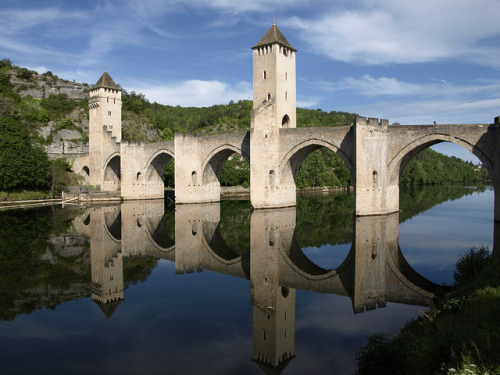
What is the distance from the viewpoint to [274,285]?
1047 centimetres

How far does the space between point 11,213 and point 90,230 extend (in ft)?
32.9

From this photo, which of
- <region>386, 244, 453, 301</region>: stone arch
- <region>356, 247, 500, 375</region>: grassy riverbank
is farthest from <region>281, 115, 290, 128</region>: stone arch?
<region>356, 247, 500, 375</region>: grassy riverbank

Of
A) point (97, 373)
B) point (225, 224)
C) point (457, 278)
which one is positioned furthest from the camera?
point (225, 224)

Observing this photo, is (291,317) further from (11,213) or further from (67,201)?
(67,201)

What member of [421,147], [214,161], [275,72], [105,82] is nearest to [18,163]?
[105,82]

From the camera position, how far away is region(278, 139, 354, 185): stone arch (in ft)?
79.6

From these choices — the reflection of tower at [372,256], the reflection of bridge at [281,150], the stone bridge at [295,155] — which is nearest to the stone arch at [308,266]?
the reflection of tower at [372,256]

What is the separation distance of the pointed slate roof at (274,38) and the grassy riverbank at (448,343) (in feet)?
75.0

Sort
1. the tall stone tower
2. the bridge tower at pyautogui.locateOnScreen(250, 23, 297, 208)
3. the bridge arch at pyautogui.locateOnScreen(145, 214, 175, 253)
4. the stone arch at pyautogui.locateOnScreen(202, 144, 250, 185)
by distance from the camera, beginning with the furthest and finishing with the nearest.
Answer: the stone arch at pyautogui.locateOnScreen(202, 144, 250, 185)
the tall stone tower
the bridge tower at pyautogui.locateOnScreen(250, 23, 297, 208)
the bridge arch at pyautogui.locateOnScreen(145, 214, 175, 253)

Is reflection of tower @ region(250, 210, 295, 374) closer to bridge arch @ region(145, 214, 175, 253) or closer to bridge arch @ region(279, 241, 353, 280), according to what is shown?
bridge arch @ region(279, 241, 353, 280)

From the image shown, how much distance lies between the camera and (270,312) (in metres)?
8.55

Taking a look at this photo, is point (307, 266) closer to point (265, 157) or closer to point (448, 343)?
point (448, 343)

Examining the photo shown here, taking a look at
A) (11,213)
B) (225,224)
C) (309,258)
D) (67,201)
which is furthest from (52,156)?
(309,258)

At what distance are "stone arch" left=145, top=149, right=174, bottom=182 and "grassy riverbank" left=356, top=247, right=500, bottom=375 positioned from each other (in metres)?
29.5
